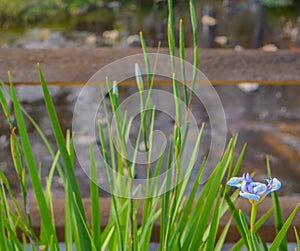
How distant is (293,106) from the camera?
10.3 ft

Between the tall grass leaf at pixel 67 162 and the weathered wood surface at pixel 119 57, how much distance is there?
44 cm

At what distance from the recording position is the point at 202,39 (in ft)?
13.5

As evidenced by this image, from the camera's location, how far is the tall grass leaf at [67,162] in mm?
376

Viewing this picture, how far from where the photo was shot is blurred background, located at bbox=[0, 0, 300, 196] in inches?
103

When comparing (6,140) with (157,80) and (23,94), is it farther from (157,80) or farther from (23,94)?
(157,80)

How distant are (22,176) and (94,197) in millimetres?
69

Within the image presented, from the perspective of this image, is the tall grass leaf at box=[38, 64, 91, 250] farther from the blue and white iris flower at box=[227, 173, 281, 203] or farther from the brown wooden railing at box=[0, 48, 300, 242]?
the brown wooden railing at box=[0, 48, 300, 242]

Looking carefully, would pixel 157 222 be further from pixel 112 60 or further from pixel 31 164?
pixel 31 164

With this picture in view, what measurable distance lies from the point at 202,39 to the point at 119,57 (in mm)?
3319

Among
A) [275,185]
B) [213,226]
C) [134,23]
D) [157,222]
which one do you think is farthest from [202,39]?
[275,185]

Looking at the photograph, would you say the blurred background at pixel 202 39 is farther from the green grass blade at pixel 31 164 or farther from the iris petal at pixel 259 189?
the iris petal at pixel 259 189

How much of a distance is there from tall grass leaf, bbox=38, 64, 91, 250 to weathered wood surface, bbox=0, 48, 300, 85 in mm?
440

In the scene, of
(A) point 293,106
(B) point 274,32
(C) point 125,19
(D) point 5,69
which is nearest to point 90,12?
(C) point 125,19

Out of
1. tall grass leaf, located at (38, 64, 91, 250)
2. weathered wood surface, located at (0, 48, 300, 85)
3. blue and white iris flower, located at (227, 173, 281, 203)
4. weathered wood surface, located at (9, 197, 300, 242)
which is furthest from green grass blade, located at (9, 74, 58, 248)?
weathered wood surface, located at (0, 48, 300, 85)
